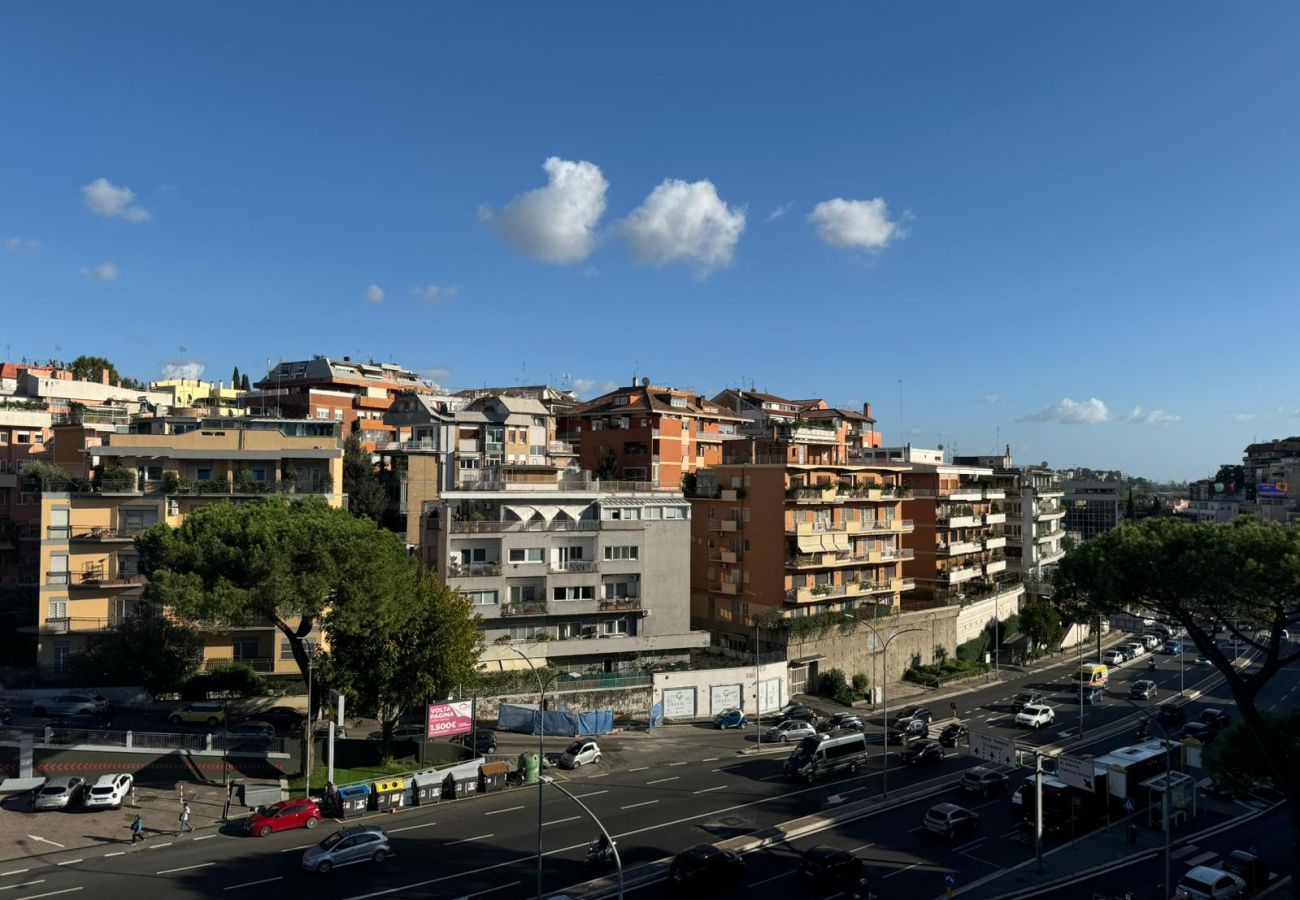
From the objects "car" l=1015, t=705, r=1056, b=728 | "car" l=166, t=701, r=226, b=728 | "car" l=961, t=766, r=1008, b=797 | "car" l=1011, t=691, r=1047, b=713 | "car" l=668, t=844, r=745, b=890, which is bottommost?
"car" l=1011, t=691, r=1047, b=713

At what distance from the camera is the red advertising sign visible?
43.8m

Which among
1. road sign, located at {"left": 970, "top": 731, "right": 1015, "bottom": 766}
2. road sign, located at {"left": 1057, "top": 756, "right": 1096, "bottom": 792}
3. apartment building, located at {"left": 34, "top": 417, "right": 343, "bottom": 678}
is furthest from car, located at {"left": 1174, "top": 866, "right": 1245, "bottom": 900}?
apartment building, located at {"left": 34, "top": 417, "right": 343, "bottom": 678}

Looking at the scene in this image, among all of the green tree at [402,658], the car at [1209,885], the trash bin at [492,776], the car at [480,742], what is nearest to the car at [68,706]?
the green tree at [402,658]

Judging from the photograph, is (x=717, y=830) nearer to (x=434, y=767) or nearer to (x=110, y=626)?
(x=434, y=767)

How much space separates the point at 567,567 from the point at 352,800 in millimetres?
24634

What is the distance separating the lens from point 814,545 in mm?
69062

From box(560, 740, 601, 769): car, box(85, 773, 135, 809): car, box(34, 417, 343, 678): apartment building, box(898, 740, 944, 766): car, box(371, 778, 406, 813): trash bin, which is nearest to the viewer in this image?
box(85, 773, 135, 809): car

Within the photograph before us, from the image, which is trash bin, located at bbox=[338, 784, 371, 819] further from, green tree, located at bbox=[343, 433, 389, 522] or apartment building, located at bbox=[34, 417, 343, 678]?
green tree, located at bbox=[343, 433, 389, 522]

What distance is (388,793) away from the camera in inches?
1588

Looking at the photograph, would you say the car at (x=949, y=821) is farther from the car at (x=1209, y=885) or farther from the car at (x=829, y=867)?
the car at (x=1209, y=885)

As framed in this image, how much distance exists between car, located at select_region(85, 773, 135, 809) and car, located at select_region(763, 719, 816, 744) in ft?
112

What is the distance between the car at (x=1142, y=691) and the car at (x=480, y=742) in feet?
166

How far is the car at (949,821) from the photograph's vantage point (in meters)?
37.0

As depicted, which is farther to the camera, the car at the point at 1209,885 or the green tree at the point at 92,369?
the green tree at the point at 92,369
